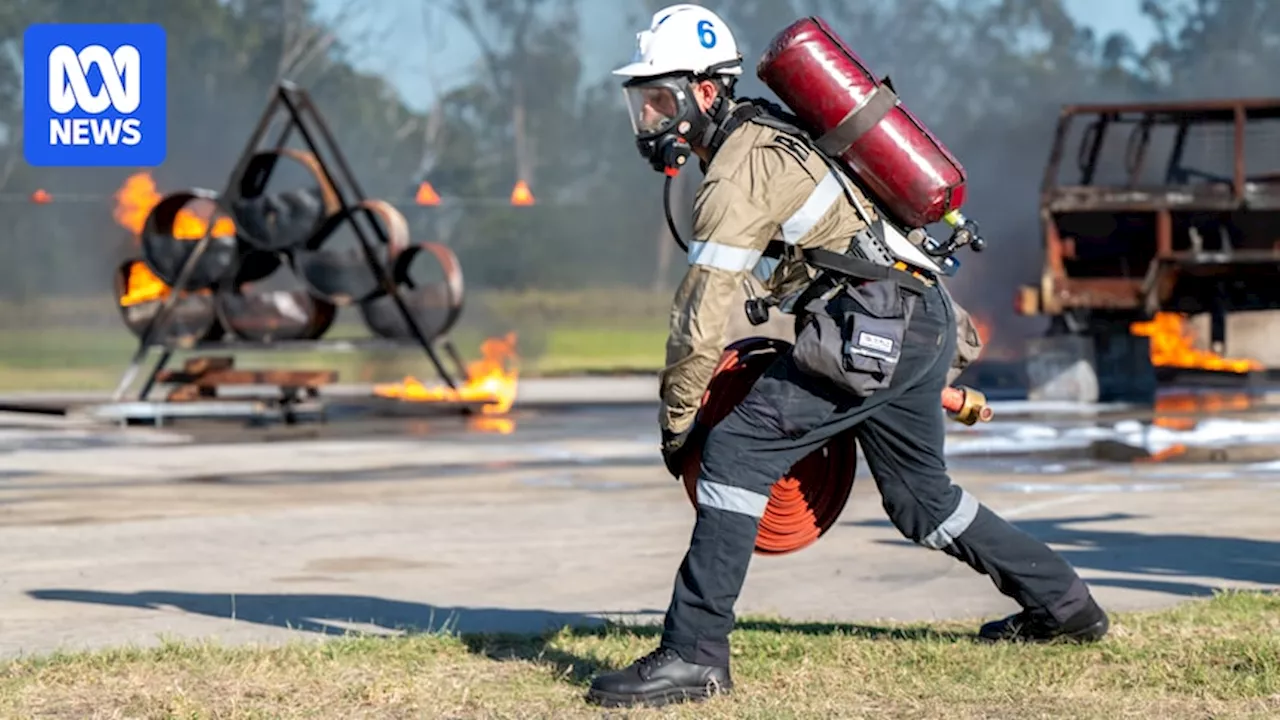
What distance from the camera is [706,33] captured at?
5.11 meters

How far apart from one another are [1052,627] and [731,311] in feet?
4.86

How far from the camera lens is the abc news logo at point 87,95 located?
11969 mm

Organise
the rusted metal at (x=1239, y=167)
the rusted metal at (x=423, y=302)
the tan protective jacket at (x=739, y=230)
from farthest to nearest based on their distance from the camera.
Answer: the rusted metal at (x=423, y=302) → the rusted metal at (x=1239, y=167) → the tan protective jacket at (x=739, y=230)

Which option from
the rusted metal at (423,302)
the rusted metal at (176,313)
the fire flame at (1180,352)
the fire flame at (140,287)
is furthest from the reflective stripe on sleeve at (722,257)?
the fire flame at (1180,352)

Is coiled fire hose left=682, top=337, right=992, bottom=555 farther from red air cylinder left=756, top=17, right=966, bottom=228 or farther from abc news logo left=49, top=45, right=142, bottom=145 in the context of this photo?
abc news logo left=49, top=45, right=142, bottom=145

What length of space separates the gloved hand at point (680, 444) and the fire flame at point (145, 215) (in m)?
12.0

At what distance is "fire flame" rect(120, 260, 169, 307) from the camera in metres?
17.7

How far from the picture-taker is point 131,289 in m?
18.0

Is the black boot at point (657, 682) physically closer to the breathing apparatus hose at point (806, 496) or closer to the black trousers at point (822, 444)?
the black trousers at point (822, 444)

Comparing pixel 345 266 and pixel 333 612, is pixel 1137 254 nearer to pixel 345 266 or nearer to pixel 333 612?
pixel 345 266

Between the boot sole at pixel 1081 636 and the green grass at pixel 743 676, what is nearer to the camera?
the green grass at pixel 743 676

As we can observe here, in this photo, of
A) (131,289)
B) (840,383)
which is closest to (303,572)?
(840,383)

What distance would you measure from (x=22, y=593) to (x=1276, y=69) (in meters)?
25.4

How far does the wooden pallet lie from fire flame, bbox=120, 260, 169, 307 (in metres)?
0.70
